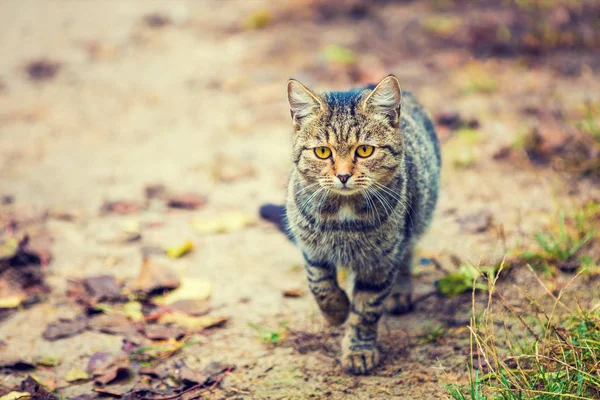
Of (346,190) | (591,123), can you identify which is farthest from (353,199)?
(591,123)

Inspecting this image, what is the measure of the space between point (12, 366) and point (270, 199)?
7.36 feet

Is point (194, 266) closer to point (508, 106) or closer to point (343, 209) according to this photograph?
point (343, 209)

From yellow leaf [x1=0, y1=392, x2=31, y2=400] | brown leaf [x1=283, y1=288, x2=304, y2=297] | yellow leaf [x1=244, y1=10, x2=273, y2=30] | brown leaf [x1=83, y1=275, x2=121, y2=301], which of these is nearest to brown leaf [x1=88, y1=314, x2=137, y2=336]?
brown leaf [x1=83, y1=275, x2=121, y2=301]

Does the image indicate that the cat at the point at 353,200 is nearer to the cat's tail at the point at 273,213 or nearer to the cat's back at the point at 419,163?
the cat's back at the point at 419,163

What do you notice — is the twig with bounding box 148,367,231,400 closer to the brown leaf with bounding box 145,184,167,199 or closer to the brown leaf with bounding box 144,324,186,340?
the brown leaf with bounding box 144,324,186,340

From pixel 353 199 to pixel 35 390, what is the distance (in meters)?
1.65

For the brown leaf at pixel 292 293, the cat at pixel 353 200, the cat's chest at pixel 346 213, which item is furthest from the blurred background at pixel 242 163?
the cat's chest at pixel 346 213

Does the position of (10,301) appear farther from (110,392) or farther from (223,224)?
(223,224)

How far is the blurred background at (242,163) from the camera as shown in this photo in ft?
9.97

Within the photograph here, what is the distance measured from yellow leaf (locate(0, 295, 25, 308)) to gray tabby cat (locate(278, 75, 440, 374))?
1672mm

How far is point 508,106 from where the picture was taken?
5387mm

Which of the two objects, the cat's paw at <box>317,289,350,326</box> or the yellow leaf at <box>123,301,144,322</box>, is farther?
the yellow leaf at <box>123,301,144,322</box>

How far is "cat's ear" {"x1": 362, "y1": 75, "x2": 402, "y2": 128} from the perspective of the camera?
9.09ft

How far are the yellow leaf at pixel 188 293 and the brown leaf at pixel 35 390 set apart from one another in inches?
34.4
